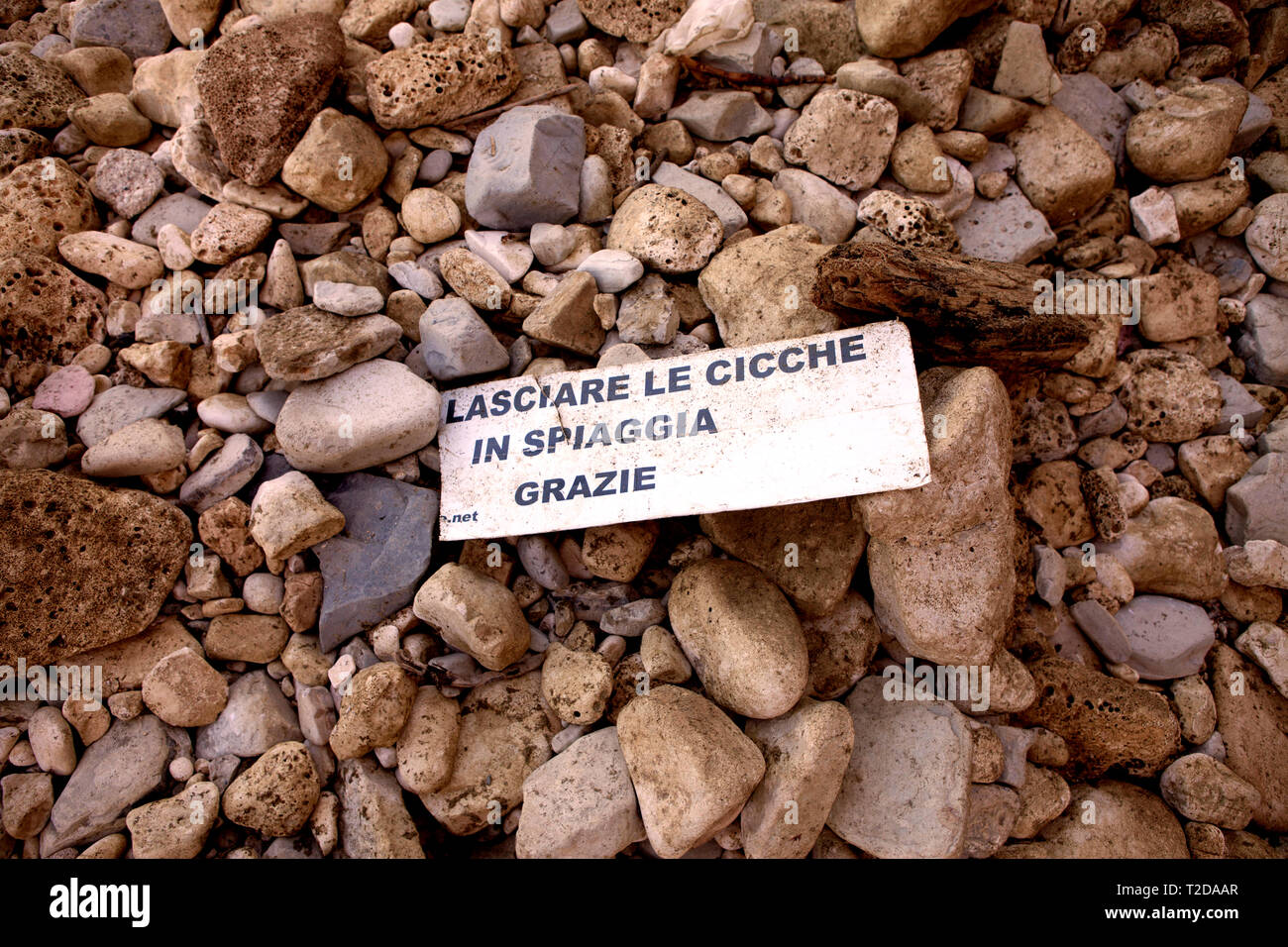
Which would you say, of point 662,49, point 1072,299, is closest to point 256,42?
point 662,49

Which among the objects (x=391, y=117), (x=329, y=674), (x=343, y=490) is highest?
(x=391, y=117)

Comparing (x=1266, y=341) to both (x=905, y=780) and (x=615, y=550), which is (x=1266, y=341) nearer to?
(x=905, y=780)

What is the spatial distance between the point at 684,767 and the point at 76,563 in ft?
7.65

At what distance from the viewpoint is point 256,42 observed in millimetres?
3559

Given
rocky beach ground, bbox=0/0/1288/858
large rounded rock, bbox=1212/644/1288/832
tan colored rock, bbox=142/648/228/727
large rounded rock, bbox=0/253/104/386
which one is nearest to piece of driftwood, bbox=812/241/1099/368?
rocky beach ground, bbox=0/0/1288/858

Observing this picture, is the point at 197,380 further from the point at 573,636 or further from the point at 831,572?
the point at 831,572

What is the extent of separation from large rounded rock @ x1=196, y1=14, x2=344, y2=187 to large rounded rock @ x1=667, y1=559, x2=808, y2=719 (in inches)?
102

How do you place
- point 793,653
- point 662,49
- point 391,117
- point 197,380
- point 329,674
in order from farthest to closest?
1. point 662,49
2. point 391,117
3. point 197,380
4. point 329,674
5. point 793,653

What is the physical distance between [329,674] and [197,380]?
1.39 m

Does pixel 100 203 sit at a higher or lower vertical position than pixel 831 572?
higher

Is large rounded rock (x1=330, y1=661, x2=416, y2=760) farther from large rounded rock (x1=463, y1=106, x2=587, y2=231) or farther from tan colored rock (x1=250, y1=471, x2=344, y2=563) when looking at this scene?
large rounded rock (x1=463, y1=106, x2=587, y2=231)

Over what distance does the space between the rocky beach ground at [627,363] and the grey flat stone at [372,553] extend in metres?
0.02

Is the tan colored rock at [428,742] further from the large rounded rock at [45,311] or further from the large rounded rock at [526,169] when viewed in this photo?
the large rounded rock at [45,311]

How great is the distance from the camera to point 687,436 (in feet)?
9.91
